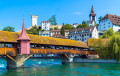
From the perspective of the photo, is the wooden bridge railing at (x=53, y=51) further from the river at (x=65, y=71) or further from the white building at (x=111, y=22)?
the white building at (x=111, y=22)

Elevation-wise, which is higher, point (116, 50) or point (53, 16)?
point (53, 16)

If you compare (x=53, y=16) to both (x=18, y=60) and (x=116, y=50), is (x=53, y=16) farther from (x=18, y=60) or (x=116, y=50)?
(x=18, y=60)

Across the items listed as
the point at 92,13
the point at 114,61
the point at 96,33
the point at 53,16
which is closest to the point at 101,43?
the point at 114,61

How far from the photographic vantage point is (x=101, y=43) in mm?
34906

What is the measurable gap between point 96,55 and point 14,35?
18.4m

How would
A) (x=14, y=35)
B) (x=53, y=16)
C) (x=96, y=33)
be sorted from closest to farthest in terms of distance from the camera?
(x=14, y=35) < (x=96, y=33) < (x=53, y=16)

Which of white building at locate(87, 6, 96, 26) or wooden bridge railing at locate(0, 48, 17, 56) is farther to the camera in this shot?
white building at locate(87, 6, 96, 26)

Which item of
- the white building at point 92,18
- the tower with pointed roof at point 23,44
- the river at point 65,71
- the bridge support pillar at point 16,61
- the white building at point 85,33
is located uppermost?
the white building at point 92,18

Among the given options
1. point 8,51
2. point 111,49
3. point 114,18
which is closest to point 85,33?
point 114,18

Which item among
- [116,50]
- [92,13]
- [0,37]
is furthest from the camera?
[92,13]

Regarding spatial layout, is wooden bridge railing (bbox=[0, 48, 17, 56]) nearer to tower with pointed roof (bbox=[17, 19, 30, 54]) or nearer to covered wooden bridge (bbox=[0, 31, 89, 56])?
covered wooden bridge (bbox=[0, 31, 89, 56])

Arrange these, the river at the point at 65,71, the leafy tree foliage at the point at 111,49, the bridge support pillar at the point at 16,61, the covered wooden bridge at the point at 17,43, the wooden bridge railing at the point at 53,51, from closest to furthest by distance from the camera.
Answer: the river at the point at 65,71 < the covered wooden bridge at the point at 17,43 < the bridge support pillar at the point at 16,61 < the wooden bridge railing at the point at 53,51 < the leafy tree foliage at the point at 111,49

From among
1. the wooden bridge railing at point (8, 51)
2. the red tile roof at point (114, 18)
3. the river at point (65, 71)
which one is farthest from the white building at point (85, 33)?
the wooden bridge railing at point (8, 51)

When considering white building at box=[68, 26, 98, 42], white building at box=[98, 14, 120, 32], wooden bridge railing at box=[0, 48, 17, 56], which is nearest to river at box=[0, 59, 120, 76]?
wooden bridge railing at box=[0, 48, 17, 56]
